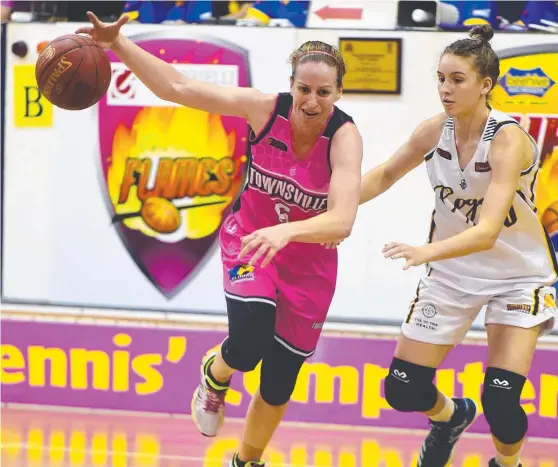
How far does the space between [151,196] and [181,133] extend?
1.35ft

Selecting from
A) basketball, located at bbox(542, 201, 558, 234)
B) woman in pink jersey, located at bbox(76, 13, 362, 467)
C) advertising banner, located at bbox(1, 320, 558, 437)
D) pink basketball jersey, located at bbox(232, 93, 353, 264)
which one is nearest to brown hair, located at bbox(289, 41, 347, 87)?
woman in pink jersey, located at bbox(76, 13, 362, 467)

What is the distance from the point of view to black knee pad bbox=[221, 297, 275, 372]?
3.87 meters

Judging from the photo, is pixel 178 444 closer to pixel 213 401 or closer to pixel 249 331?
pixel 213 401

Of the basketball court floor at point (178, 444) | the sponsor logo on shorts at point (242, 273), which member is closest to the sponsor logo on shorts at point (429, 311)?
the sponsor logo on shorts at point (242, 273)

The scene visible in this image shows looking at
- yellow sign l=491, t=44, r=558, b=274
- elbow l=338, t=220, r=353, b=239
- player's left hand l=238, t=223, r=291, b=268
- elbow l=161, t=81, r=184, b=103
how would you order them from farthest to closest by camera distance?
yellow sign l=491, t=44, r=558, b=274
elbow l=161, t=81, r=184, b=103
elbow l=338, t=220, r=353, b=239
player's left hand l=238, t=223, r=291, b=268

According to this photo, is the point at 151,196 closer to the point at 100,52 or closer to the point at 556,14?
the point at 100,52

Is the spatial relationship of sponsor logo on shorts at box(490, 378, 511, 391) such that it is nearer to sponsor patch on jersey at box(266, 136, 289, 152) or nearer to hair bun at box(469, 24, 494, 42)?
sponsor patch on jersey at box(266, 136, 289, 152)

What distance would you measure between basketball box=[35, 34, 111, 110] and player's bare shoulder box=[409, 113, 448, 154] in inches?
52.7

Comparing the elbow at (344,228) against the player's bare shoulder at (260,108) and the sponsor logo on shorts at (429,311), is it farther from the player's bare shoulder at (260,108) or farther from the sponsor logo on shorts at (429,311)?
the sponsor logo on shorts at (429,311)

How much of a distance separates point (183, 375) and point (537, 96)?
255 cm

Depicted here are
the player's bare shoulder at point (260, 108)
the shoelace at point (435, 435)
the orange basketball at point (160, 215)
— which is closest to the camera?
the player's bare shoulder at point (260, 108)

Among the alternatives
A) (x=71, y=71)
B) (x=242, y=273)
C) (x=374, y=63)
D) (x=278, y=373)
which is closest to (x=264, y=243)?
(x=242, y=273)

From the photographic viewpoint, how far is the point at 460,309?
4117 millimetres

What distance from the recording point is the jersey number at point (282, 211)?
4008 mm
